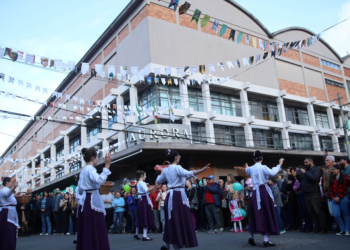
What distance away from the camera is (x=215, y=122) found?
25.9 metres

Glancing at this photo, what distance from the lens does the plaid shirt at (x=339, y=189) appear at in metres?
8.34

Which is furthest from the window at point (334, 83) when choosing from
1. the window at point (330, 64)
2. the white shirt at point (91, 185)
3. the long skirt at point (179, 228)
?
the white shirt at point (91, 185)

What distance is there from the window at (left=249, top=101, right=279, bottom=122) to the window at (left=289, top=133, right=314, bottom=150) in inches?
105

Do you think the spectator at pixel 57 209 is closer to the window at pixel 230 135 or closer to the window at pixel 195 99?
the window at pixel 195 99

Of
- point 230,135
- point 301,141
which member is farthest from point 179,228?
point 301,141

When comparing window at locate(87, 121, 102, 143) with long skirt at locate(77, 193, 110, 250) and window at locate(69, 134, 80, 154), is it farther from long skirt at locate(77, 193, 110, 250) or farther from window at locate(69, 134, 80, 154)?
long skirt at locate(77, 193, 110, 250)

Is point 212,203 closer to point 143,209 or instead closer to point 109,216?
point 143,209

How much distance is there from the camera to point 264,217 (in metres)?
7.06

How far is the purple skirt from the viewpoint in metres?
9.95

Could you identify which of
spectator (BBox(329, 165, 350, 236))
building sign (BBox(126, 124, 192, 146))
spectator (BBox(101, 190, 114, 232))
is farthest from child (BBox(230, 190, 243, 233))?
building sign (BBox(126, 124, 192, 146))

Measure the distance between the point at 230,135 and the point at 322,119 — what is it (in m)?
13.6

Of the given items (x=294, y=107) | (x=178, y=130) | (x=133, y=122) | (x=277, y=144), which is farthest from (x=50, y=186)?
(x=294, y=107)

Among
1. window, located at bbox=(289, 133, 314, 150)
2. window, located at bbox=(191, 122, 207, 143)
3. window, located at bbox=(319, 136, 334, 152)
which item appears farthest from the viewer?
window, located at bbox=(319, 136, 334, 152)

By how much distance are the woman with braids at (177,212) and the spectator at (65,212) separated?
33.0ft
